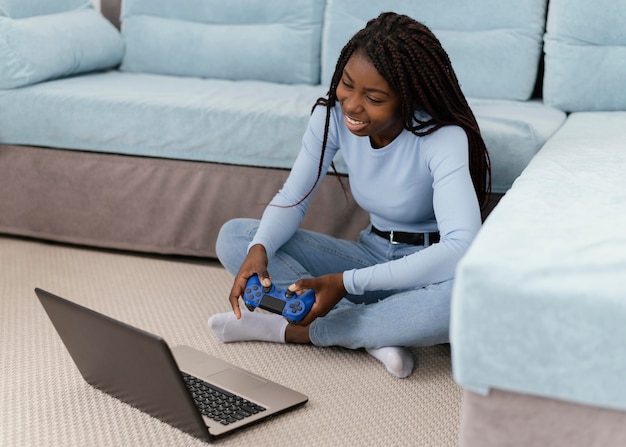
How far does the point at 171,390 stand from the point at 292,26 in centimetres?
144

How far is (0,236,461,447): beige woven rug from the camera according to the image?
1.40 m

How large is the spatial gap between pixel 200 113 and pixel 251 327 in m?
0.63

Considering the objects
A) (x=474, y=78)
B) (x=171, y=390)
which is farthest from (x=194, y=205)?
(x=171, y=390)

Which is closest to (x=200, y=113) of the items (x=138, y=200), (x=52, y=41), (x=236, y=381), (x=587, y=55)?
(x=138, y=200)

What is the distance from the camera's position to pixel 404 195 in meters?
1.67

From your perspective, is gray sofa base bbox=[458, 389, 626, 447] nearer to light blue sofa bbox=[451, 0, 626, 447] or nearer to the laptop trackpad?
light blue sofa bbox=[451, 0, 626, 447]

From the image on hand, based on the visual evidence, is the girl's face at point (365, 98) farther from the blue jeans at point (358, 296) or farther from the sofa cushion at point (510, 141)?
the sofa cushion at point (510, 141)

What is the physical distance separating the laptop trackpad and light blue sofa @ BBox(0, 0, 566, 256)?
24.1 inches

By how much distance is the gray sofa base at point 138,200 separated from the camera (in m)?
2.11

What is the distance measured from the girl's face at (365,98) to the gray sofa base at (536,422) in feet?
2.12

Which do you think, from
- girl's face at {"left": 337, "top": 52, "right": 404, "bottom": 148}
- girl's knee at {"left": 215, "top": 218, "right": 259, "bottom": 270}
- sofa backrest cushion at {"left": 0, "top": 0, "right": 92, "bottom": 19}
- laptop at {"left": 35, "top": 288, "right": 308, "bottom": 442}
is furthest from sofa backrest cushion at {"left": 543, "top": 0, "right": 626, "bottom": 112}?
sofa backrest cushion at {"left": 0, "top": 0, "right": 92, "bottom": 19}

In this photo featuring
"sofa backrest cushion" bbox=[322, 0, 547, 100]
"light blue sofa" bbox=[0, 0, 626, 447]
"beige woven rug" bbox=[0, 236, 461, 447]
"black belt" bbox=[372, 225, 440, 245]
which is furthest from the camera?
"sofa backrest cushion" bbox=[322, 0, 547, 100]

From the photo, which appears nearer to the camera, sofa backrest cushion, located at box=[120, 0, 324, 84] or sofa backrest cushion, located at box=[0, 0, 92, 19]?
sofa backrest cushion, located at box=[0, 0, 92, 19]

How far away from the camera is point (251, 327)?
1728mm
